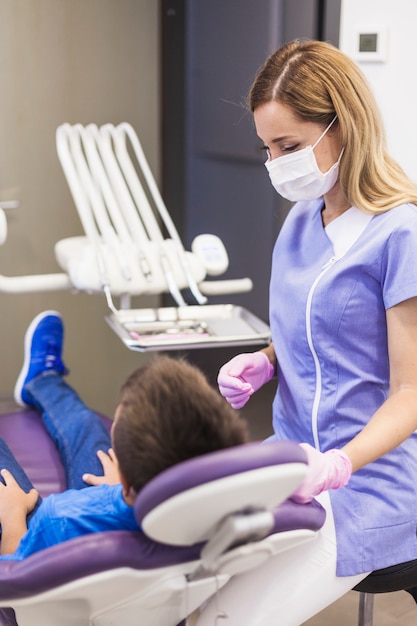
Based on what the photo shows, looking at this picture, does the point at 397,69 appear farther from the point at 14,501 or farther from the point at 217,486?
the point at 217,486

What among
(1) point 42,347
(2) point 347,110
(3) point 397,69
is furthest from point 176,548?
(3) point 397,69

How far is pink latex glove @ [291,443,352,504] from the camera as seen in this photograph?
3.75ft

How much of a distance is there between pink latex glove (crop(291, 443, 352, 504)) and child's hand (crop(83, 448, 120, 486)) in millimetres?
611

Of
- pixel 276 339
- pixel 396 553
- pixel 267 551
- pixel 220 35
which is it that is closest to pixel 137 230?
pixel 220 35

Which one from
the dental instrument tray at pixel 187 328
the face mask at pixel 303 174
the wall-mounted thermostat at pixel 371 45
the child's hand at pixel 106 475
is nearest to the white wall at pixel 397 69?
the wall-mounted thermostat at pixel 371 45

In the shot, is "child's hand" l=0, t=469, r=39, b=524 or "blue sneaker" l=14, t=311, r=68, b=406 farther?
"blue sneaker" l=14, t=311, r=68, b=406

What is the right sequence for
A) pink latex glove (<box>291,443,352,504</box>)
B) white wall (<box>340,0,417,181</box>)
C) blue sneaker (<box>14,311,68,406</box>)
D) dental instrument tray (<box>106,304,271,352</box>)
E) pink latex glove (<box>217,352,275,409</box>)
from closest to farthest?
pink latex glove (<box>291,443,352,504</box>)
pink latex glove (<box>217,352,275,409</box>)
dental instrument tray (<box>106,304,271,352</box>)
white wall (<box>340,0,417,181</box>)
blue sneaker (<box>14,311,68,406</box>)

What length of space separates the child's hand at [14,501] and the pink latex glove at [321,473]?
55 cm

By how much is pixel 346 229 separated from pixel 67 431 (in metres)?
0.96

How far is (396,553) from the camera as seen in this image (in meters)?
1.33

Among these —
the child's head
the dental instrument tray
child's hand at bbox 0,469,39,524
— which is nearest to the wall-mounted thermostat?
the dental instrument tray

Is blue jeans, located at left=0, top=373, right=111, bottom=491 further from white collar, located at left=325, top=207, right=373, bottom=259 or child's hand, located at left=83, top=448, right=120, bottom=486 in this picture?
white collar, located at left=325, top=207, right=373, bottom=259

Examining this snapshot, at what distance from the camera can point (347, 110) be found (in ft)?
4.43

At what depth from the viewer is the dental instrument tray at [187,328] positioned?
2018mm
